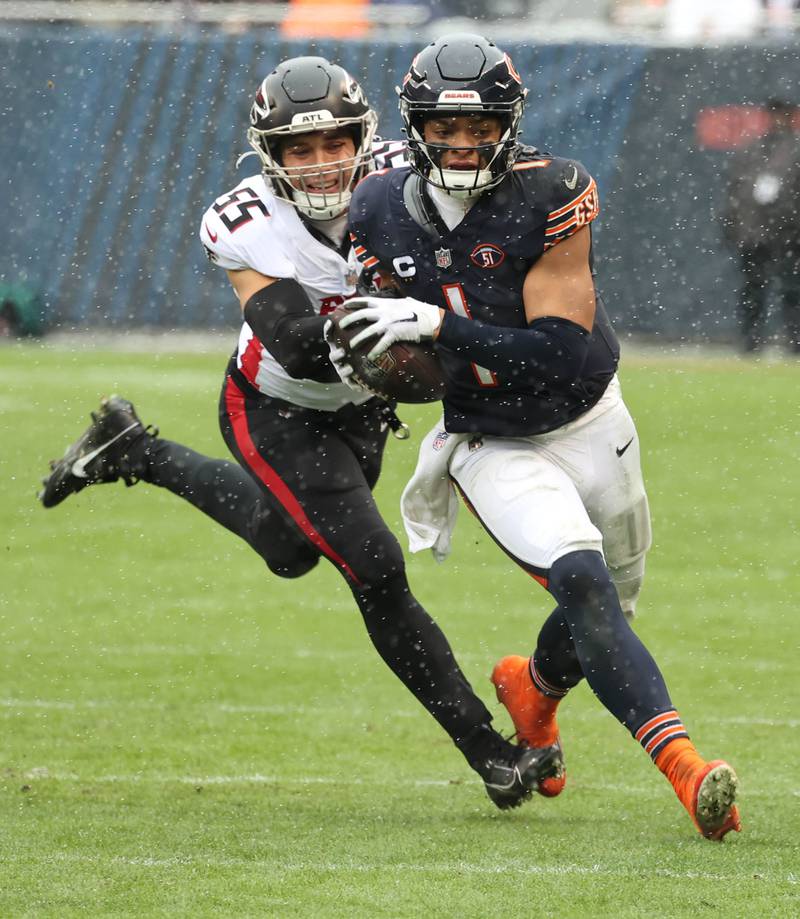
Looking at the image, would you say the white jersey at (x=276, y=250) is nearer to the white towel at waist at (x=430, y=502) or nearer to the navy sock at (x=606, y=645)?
the white towel at waist at (x=430, y=502)

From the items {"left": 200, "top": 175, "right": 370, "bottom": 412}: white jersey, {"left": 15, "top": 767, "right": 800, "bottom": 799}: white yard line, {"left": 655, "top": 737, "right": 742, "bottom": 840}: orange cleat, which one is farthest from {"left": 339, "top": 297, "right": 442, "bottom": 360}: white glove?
{"left": 15, "top": 767, "right": 800, "bottom": 799}: white yard line

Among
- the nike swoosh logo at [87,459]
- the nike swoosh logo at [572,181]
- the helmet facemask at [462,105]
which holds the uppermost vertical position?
the helmet facemask at [462,105]

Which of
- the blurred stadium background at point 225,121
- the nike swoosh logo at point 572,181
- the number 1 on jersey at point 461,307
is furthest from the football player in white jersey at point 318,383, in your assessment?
the blurred stadium background at point 225,121

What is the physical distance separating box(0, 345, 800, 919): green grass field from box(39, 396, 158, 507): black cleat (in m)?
0.79

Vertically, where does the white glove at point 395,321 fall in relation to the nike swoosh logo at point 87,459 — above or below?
above

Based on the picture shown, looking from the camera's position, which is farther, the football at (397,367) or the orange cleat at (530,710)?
the orange cleat at (530,710)

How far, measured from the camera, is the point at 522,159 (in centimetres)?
429

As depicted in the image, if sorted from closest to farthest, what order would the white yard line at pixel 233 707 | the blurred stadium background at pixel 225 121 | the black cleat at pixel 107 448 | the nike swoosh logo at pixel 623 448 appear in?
the nike swoosh logo at pixel 623 448
the white yard line at pixel 233 707
the black cleat at pixel 107 448
the blurred stadium background at pixel 225 121

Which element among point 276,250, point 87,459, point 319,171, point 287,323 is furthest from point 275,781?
point 319,171

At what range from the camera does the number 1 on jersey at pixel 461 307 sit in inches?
169

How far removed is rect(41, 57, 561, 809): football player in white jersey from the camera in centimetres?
461

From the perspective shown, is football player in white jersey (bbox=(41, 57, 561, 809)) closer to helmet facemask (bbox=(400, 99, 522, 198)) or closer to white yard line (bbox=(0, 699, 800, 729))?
helmet facemask (bbox=(400, 99, 522, 198))

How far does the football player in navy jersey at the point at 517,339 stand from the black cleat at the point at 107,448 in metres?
1.89

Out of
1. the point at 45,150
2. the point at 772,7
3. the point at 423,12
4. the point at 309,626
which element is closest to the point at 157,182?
the point at 45,150
